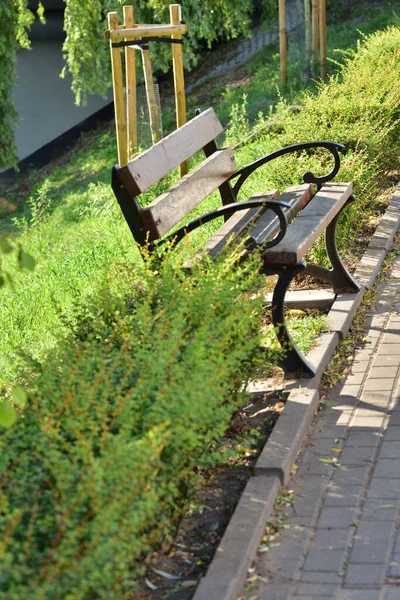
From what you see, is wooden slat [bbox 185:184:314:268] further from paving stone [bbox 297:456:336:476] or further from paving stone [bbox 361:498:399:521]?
paving stone [bbox 361:498:399:521]

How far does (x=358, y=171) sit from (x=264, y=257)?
2.36 meters

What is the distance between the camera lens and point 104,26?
597 inches

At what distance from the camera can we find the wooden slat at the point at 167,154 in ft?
14.9

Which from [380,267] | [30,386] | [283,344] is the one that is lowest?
[380,267]

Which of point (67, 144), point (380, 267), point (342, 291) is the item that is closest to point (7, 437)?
point (342, 291)

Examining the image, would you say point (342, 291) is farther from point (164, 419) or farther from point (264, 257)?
point (164, 419)

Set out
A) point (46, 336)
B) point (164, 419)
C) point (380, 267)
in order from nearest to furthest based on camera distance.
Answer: point (164, 419)
point (46, 336)
point (380, 267)

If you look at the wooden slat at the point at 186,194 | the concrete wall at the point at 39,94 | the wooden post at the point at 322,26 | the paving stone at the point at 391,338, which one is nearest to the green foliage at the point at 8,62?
the concrete wall at the point at 39,94

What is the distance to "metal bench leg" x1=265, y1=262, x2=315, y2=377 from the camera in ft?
14.9

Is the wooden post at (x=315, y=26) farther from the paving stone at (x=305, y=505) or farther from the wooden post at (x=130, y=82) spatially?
the paving stone at (x=305, y=505)

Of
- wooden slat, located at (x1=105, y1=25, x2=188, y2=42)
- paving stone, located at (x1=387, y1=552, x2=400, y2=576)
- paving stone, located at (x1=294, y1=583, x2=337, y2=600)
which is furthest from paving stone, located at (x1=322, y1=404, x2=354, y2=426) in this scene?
wooden slat, located at (x1=105, y1=25, x2=188, y2=42)

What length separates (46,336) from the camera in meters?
5.70

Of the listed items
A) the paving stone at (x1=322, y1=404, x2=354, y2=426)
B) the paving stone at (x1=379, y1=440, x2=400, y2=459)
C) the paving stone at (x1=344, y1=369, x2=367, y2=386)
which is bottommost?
the paving stone at (x1=344, y1=369, x2=367, y2=386)

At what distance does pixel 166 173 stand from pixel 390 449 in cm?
207
